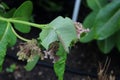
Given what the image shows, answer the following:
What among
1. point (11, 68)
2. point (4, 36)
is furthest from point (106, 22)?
point (4, 36)

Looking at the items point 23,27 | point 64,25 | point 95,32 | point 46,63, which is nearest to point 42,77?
point 46,63

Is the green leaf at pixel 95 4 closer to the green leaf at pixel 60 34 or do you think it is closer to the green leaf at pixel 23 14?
the green leaf at pixel 23 14

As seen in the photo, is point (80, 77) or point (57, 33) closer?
point (57, 33)

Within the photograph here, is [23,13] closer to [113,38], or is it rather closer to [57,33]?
[57,33]

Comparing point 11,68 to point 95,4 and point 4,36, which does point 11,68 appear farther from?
point 4,36

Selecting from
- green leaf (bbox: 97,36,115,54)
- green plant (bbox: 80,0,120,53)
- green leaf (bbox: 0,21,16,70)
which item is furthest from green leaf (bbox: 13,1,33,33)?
green leaf (bbox: 97,36,115,54)

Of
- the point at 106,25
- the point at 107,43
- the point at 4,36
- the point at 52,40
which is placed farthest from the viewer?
the point at 107,43
